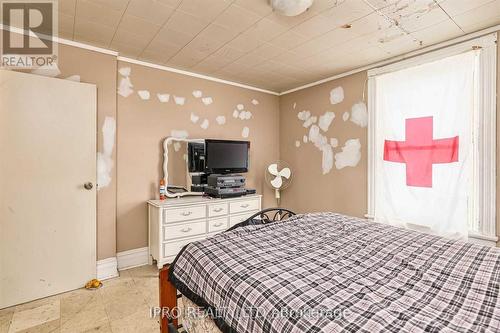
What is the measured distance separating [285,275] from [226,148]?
96.4 inches

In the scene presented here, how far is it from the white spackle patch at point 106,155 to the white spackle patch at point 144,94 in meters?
0.45

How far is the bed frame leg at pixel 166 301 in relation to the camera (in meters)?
A: 1.49

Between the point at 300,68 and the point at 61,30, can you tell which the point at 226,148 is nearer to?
the point at 300,68

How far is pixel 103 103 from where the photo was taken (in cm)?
264

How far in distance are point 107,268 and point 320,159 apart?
294 centimetres

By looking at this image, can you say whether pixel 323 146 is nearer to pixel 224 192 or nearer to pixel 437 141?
pixel 437 141

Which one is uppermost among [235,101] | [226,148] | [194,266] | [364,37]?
[364,37]

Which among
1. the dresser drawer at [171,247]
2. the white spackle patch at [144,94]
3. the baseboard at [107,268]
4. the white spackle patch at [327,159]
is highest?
the white spackle patch at [144,94]

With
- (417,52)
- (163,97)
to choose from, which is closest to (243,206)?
(163,97)

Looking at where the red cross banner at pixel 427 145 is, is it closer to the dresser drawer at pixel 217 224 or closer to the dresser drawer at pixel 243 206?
the dresser drawer at pixel 243 206

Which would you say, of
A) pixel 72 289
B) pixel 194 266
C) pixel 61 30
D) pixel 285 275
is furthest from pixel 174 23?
pixel 72 289

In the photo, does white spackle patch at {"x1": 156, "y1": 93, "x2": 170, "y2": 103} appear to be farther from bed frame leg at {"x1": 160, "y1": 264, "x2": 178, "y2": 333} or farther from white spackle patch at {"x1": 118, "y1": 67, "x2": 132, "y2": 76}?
bed frame leg at {"x1": 160, "y1": 264, "x2": 178, "y2": 333}

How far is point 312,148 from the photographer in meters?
3.69

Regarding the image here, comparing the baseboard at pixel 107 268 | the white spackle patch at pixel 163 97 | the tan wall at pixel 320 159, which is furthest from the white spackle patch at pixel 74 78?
the tan wall at pixel 320 159
